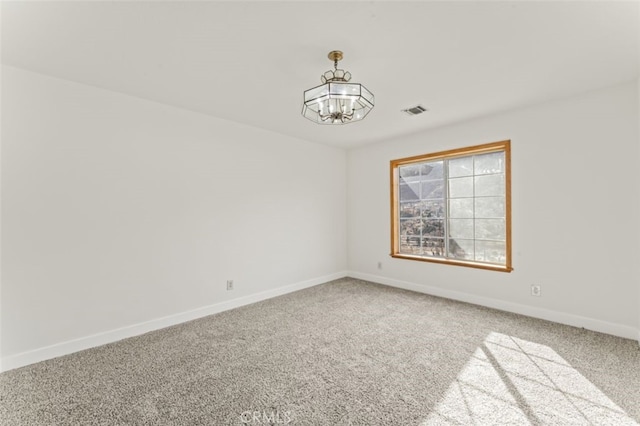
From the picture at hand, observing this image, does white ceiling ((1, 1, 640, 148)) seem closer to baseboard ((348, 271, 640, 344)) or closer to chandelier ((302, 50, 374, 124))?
chandelier ((302, 50, 374, 124))

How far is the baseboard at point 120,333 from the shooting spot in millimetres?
2307

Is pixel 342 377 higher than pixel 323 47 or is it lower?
lower

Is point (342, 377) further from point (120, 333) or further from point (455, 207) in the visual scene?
point (455, 207)

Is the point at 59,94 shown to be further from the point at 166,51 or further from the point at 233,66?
the point at 233,66

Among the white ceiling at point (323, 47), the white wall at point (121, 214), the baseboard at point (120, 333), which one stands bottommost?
the baseboard at point (120, 333)

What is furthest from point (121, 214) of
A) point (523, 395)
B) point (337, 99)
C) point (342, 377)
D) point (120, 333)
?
A: point (523, 395)

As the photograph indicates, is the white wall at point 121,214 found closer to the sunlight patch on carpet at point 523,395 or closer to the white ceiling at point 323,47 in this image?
the white ceiling at point 323,47

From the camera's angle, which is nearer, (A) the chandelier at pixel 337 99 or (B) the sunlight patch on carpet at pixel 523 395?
(B) the sunlight patch on carpet at pixel 523 395

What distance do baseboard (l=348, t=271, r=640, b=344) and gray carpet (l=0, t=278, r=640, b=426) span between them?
12 cm

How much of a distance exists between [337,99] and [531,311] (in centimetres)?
320

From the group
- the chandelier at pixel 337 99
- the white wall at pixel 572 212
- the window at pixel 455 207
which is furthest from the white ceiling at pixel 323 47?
the window at pixel 455 207

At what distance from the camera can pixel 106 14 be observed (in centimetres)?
171

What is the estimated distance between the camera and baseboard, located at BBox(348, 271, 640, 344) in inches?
106

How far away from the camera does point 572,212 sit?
9.73ft
